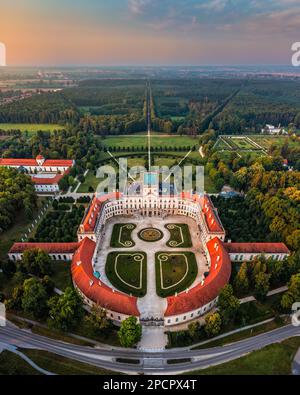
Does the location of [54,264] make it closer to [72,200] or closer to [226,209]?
[72,200]

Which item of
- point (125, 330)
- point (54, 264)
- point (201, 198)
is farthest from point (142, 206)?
point (125, 330)

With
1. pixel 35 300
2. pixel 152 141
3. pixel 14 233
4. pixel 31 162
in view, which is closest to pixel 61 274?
pixel 35 300

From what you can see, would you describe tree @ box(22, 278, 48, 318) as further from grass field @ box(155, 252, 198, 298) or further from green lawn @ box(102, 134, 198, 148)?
green lawn @ box(102, 134, 198, 148)

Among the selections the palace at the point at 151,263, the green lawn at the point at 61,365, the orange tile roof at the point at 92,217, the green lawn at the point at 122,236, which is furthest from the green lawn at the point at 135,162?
the green lawn at the point at 61,365

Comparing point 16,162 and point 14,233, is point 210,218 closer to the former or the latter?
point 14,233

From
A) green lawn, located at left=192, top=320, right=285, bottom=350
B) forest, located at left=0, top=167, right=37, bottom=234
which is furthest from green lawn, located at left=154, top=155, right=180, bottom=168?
green lawn, located at left=192, top=320, right=285, bottom=350

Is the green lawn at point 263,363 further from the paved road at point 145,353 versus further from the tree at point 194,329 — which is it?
the tree at point 194,329

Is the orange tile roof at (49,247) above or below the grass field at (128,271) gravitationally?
above

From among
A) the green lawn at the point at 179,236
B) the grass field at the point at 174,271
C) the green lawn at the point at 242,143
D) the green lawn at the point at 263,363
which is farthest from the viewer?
Result: the green lawn at the point at 242,143
